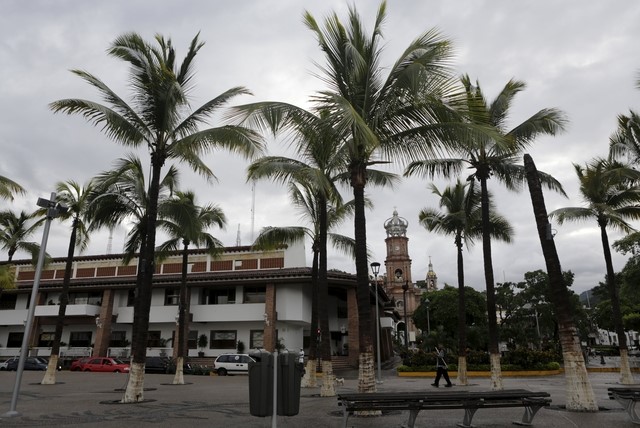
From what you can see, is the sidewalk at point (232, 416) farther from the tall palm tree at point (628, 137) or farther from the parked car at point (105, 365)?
the parked car at point (105, 365)

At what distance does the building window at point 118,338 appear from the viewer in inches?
1529

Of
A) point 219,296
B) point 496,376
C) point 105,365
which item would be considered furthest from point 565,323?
point 105,365

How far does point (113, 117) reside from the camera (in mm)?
13234

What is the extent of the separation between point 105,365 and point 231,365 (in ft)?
30.5

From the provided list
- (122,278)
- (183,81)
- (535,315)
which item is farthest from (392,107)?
(535,315)

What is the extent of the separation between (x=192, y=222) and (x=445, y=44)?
10.0 m

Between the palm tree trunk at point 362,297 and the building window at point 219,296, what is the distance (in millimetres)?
27571

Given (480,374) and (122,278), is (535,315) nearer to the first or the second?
(480,374)

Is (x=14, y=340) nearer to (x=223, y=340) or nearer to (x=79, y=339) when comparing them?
(x=79, y=339)

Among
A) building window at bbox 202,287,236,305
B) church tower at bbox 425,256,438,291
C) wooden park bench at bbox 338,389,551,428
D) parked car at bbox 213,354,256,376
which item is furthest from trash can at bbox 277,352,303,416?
church tower at bbox 425,256,438,291

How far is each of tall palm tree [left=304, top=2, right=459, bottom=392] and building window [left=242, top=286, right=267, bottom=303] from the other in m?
26.1

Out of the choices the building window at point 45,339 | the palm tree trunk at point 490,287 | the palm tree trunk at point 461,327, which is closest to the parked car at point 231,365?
the palm tree trunk at point 461,327

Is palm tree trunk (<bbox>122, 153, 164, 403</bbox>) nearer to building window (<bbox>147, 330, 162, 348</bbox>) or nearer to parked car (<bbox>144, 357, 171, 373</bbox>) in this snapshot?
parked car (<bbox>144, 357, 171, 373</bbox>)

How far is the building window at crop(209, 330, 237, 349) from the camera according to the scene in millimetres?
35719
